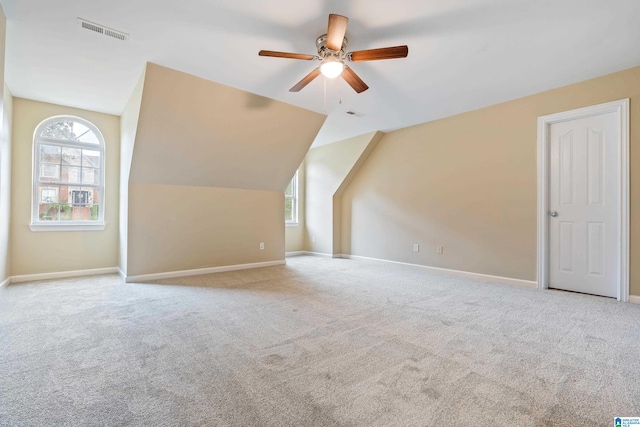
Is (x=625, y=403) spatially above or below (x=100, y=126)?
below

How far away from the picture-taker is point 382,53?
2.34 meters

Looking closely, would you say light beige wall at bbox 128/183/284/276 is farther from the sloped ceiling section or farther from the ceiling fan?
the ceiling fan

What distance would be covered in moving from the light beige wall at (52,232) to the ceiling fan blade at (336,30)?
4.25 meters

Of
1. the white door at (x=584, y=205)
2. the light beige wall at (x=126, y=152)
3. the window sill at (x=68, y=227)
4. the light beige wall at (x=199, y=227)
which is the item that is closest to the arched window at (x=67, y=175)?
the window sill at (x=68, y=227)

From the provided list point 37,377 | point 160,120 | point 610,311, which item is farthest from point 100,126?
point 610,311

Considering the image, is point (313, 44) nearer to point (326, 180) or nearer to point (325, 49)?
point (325, 49)

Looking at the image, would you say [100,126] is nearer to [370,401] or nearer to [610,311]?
[370,401]

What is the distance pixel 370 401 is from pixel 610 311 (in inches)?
116

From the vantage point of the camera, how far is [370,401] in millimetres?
1474

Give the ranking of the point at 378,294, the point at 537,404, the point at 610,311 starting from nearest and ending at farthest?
the point at 537,404, the point at 610,311, the point at 378,294

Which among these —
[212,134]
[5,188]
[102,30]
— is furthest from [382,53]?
[5,188]

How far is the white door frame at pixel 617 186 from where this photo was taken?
124 inches

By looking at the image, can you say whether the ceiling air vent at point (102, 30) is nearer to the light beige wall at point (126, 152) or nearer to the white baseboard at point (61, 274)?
the light beige wall at point (126, 152)

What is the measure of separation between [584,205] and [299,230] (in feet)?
17.0
